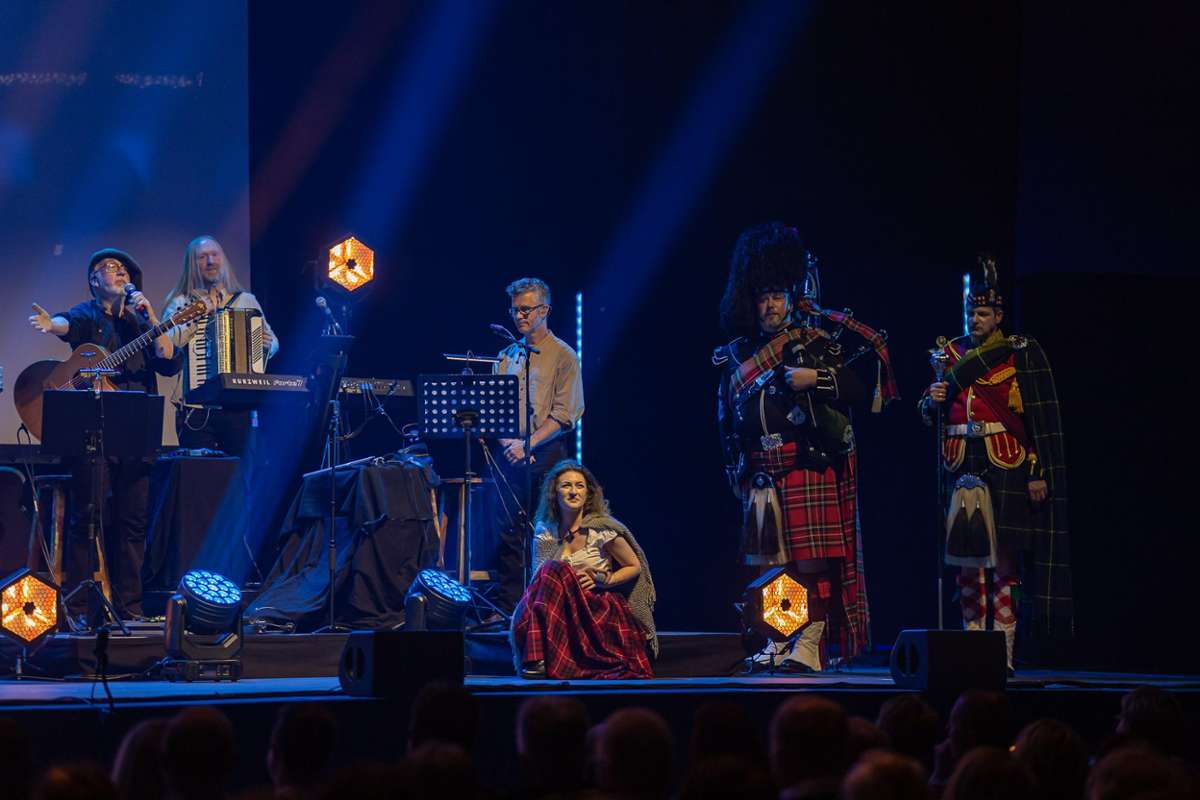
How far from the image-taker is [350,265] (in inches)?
361

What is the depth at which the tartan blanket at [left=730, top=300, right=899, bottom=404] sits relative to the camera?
794 centimetres

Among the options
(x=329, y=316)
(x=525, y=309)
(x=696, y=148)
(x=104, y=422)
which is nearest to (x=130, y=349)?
(x=104, y=422)

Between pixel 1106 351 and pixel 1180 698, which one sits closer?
pixel 1180 698

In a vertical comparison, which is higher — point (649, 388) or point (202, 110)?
point (202, 110)

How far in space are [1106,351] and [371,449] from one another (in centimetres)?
447

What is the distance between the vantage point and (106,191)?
9.59 meters

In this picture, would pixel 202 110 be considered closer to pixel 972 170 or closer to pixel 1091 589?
pixel 972 170

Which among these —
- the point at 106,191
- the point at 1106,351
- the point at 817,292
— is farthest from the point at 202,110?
the point at 1106,351

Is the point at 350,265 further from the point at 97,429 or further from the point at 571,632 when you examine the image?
the point at 571,632

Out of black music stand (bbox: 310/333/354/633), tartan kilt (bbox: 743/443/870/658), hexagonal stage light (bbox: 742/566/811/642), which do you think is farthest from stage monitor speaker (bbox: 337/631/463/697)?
tartan kilt (bbox: 743/443/870/658)

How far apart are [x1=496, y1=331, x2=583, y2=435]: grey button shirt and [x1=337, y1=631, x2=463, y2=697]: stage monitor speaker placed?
3087mm

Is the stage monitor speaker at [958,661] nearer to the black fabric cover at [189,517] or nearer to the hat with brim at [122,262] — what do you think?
the black fabric cover at [189,517]

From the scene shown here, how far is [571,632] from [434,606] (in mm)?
738

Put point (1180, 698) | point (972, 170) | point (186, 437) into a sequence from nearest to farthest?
1. point (1180, 698)
2. point (186, 437)
3. point (972, 170)
